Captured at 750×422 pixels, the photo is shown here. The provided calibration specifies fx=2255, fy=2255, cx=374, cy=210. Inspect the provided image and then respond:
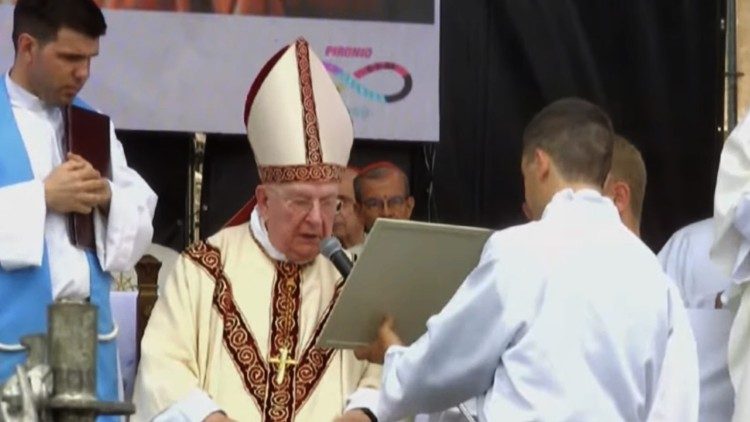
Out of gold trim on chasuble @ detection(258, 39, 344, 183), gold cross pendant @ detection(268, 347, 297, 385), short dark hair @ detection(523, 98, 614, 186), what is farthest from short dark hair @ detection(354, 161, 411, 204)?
short dark hair @ detection(523, 98, 614, 186)

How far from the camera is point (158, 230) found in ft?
27.2

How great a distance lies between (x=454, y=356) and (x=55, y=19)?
1.61 m

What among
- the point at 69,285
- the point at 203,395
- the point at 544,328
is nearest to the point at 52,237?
the point at 69,285

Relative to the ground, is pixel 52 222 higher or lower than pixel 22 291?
higher

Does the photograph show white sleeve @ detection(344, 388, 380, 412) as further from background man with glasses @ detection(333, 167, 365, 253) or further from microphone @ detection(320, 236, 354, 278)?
background man with glasses @ detection(333, 167, 365, 253)

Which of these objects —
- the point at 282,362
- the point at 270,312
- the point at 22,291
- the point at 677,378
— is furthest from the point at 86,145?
the point at 677,378

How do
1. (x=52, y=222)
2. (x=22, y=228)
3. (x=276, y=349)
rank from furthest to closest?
(x=276, y=349), (x=52, y=222), (x=22, y=228)

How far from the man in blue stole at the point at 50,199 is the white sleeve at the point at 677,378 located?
1.57 metres

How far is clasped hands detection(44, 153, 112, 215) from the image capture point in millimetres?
6180

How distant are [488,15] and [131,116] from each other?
1414mm

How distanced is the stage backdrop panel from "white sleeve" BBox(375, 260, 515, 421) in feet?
8.09

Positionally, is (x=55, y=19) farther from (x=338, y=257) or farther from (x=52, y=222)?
(x=338, y=257)

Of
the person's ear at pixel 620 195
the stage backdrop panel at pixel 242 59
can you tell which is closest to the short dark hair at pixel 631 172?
the person's ear at pixel 620 195

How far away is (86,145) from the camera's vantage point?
6.38m
